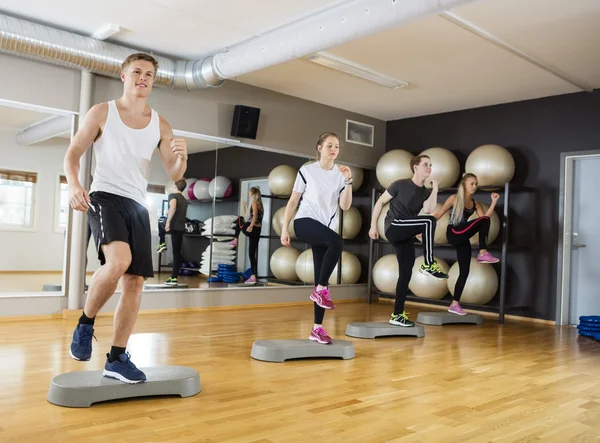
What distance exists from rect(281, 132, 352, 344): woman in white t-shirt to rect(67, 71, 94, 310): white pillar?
7.63 feet

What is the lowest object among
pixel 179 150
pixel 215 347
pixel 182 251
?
pixel 215 347

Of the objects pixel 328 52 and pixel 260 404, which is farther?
pixel 328 52

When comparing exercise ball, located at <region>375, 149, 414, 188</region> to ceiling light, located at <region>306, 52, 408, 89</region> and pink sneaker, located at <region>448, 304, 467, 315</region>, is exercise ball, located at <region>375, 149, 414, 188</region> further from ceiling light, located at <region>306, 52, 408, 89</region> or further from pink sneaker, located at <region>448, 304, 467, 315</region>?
pink sneaker, located at <region>448, 304, 467, 315</region>

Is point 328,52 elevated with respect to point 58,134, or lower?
elevated

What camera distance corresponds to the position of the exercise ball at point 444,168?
686 centimetres

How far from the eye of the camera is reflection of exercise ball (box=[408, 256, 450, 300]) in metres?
6.62

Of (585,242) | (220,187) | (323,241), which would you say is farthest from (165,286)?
(585,242)

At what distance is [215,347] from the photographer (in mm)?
4004

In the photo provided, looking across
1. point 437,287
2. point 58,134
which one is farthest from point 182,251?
point 437,287

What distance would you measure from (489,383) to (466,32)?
2.95 meters

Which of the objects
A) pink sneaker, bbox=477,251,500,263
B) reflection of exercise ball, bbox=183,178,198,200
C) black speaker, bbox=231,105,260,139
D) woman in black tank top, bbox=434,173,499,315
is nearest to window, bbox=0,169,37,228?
reflection of exercise ball, bbox=183,178,198,200

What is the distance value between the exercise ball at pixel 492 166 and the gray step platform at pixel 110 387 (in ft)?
15.0

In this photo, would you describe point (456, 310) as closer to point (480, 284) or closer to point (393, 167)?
point (480, 284)

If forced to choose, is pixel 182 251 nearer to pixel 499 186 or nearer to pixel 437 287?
pixel 437 287
